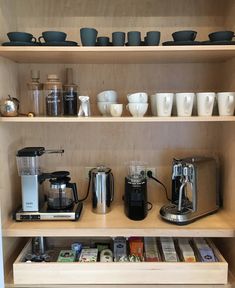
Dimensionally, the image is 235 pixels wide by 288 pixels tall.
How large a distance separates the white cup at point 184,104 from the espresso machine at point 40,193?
0.63 metres

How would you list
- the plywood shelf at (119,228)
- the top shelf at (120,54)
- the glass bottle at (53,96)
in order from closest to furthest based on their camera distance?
1. the top shelf at (120,54)
2. the plywood shelf at (119,228)
3. the glass bottle at (53,96)

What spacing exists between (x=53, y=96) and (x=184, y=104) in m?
0.61

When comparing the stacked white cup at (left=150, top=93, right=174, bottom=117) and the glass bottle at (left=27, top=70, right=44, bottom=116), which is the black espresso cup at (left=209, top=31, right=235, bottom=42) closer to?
the stacked white cup at (left=150, top=93, right=174, bottom=117)

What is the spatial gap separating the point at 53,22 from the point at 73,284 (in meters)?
1.28

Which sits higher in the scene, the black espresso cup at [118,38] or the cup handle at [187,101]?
the black espresso cup at [118,38]

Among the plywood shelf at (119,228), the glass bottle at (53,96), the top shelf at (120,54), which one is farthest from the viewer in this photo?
the glass bottle at (53,96)

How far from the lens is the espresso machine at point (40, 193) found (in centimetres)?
148

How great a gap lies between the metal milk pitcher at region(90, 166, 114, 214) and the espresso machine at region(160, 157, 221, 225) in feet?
0.93

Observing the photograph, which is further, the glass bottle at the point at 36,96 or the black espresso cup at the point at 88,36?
the glass bottle at the point at 36,96

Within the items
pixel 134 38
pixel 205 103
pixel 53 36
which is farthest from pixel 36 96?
pixel 205 103

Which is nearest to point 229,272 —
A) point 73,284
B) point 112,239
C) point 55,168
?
point 112,239

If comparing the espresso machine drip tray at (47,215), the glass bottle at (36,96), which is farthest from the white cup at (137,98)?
the espresso machine drip tray at (47,215)

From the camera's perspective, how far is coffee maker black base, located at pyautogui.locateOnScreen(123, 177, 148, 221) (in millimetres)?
1493

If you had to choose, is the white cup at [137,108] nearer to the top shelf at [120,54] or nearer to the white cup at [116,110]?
the white cup at [116,110]
